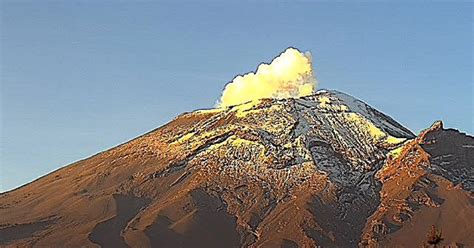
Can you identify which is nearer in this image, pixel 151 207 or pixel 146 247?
pixel 146 247

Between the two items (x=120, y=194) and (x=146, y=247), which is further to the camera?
(x=120, y=194)

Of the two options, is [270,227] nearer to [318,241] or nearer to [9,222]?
[318,241]

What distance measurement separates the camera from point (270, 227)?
180500 millimetres

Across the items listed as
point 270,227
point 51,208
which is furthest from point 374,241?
point 51,208

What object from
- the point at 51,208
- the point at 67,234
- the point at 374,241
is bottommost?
the point at 374,241

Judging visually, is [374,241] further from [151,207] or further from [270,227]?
[151,207]

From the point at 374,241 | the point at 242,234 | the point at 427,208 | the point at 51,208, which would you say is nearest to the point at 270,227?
the point at 242,234

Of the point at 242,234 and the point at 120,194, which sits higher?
the point at 120,194

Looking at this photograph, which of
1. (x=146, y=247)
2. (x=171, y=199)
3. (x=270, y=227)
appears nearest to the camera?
(x=146, y=247)

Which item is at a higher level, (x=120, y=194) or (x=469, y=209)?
(x=120, y=194)

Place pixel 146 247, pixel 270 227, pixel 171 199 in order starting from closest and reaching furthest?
pixel 146 247 < pixel 270 227 < pixel 171 199

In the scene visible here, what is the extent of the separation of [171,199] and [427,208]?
59.2 m

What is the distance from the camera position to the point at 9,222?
18962 cm

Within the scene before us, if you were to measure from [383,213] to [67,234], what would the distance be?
70912 mm
